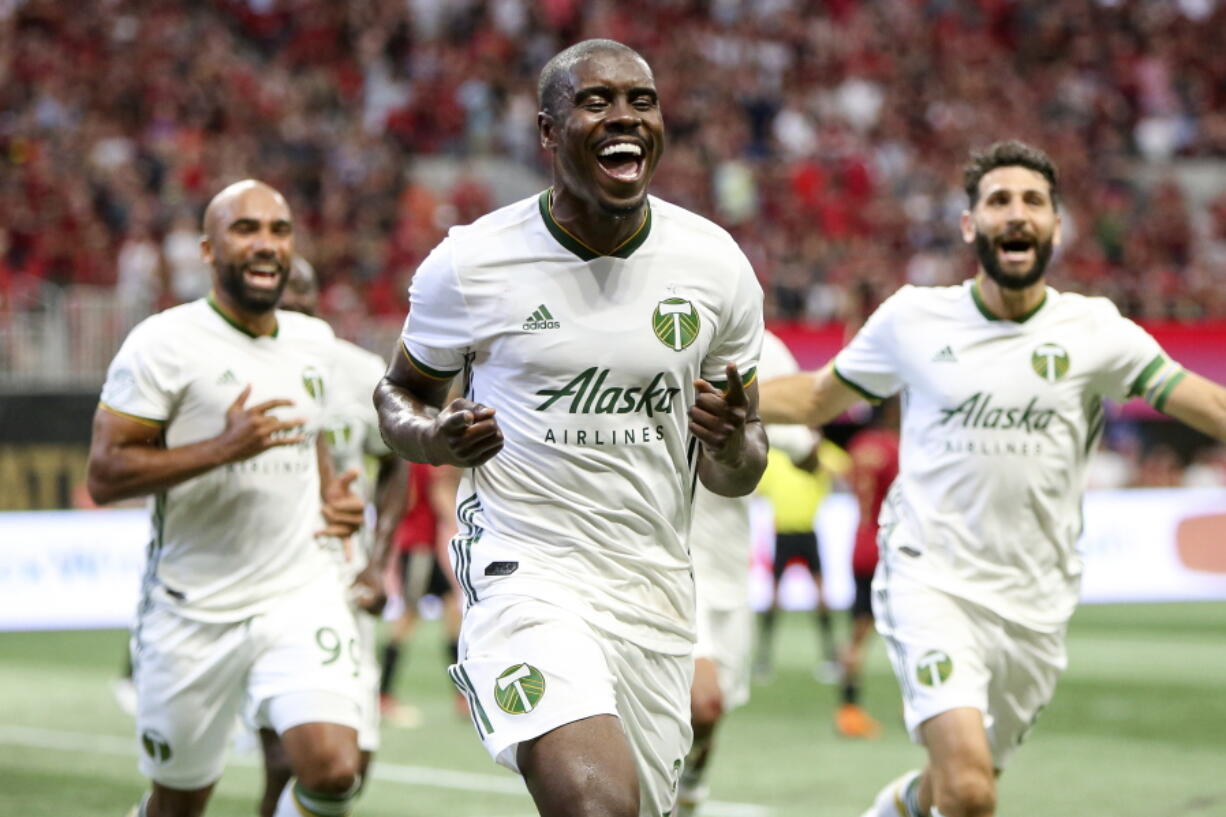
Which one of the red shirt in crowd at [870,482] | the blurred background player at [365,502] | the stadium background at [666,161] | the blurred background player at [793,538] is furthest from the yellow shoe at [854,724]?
the blurred background player at [365,502]

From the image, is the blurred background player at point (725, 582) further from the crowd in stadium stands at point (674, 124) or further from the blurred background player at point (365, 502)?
the crowd in stadium stands at point (674, 124)

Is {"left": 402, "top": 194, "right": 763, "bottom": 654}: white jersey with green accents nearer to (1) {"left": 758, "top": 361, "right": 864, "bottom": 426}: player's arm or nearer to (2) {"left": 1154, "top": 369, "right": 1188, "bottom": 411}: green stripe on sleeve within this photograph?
(1) {"left": 758, "top": 361, "right": 864, "bottom": 426}: player's arm

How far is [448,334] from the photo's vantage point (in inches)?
187

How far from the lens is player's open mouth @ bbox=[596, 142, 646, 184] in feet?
14.8

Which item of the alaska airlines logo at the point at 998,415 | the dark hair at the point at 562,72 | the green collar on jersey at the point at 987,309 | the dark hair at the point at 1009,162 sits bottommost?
the alaska airlines logo at the point at 998,415

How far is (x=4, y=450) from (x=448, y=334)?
14.2 meters

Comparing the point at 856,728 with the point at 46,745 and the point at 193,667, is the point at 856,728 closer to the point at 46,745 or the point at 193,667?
the point at 46,745

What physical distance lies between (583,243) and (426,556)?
28.7ft

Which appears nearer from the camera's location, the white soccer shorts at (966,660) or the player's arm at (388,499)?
the white soccer shorts at (966,660)

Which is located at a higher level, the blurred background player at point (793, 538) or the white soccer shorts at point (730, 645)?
the white soccer shorts at point (730, 645)

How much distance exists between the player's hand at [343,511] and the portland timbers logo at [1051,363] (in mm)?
2458

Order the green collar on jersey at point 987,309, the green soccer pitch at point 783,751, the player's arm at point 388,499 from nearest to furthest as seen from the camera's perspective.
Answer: the green collar on jersey at point 987,309 → the player's arm at point 388,499 → the green soccer pitch at point 783,751

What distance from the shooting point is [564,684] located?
4.45 m

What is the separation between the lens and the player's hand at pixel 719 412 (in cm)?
438
